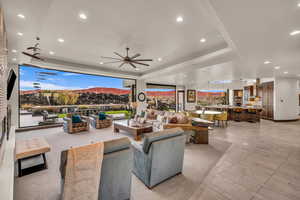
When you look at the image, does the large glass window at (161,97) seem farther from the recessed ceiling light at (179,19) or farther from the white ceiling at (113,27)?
the recessed ceiling light at (179,19)

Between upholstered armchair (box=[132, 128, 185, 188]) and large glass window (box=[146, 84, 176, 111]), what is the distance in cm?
874

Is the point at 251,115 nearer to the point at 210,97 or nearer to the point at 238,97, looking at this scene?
the point at 238,97

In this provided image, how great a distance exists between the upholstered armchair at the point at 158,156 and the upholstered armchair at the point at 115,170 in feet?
1.13

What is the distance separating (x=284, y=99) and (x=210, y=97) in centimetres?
582

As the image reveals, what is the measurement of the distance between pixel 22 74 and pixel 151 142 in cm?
694

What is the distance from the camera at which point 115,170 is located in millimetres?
1534

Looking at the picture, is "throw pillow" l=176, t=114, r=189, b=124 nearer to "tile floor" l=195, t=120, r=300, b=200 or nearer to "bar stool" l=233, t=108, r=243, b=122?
"tile floor" l=195, t=120, r=300, b=200

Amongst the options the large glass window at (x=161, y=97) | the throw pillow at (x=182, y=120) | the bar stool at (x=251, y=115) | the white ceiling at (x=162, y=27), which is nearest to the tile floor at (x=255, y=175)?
the throw pillow at (x=182, y=120)

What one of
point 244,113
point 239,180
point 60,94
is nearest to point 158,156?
point 239,180

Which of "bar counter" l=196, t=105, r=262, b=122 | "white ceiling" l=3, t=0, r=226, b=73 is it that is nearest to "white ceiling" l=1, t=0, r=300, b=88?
"white ceiling" l=3, t=0, r=226, b=73

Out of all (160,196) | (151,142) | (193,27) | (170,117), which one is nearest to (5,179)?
(151,142)

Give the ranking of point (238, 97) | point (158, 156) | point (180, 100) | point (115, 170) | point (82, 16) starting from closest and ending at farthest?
point (115, 170) < point (158, 156) < point (82, 16) < point (238, 97) < point (180, 100)

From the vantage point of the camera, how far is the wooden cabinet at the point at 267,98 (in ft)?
26.5

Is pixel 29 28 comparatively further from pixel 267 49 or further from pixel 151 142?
pixel 267 49
